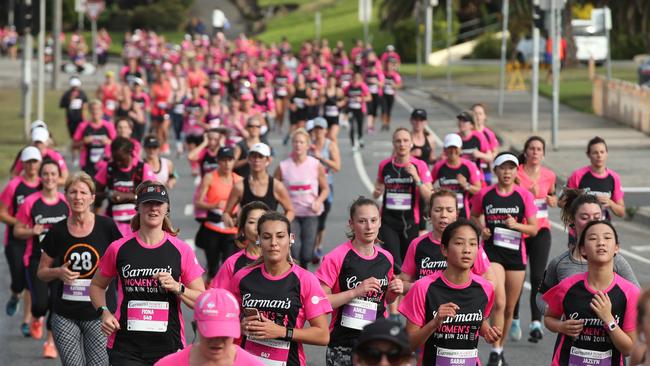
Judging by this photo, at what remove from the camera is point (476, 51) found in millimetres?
71812

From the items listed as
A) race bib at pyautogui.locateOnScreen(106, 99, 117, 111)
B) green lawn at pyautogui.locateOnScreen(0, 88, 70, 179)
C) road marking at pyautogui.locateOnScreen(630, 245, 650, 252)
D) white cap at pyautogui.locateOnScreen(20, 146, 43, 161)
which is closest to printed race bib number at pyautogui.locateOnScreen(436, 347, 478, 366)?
white cap at pyautogui.locateOnScreen(20, 146, 43, 161)

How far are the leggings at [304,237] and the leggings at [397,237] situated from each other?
122 cm

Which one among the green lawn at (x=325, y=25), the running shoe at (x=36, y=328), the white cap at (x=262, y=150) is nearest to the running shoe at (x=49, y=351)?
the running shoe at (x=36, y=328)

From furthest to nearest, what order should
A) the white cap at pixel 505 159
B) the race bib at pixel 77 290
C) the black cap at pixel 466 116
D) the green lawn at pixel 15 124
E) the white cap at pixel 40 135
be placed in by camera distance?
the green lawn at pixel 15 124, the black cap at pixel 466 116, the white cap at pixel 40 135, the white cap at pixel 505 159, the race bib at pixel 77 290

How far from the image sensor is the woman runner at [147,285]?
29.2ft

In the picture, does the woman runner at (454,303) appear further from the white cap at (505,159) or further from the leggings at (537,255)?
the leggings at (537,255)

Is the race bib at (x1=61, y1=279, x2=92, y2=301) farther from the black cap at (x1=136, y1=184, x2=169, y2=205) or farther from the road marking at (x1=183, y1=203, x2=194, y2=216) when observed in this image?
the road marking at (x1=183, y1=203, x2=194, y2=216)

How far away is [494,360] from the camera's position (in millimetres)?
12000

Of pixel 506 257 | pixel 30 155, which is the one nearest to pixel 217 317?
pixel 506 257

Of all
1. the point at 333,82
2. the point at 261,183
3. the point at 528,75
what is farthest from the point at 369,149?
the point at 528,75

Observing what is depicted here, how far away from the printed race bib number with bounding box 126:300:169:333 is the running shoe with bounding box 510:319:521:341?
16.7 ft

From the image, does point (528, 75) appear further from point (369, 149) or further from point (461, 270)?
point (461, 270)

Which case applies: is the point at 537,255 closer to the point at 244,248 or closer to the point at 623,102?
the point at 244,248

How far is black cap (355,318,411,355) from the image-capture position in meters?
5.52
